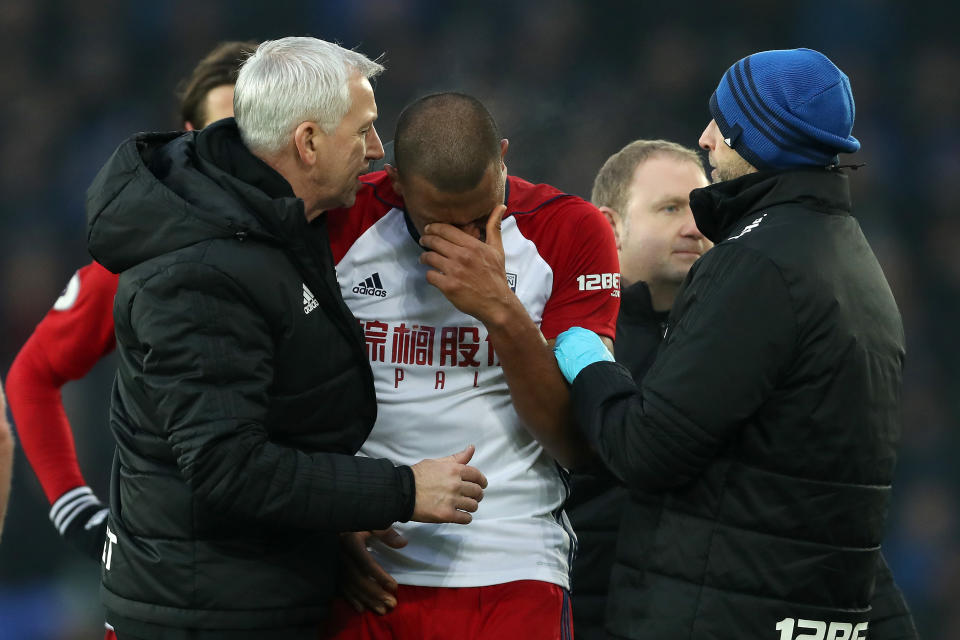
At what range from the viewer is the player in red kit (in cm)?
324

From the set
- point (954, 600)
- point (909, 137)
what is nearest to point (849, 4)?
point (909, 137)

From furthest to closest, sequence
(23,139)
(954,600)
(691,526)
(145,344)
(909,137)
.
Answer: (909,137)
(23,139)
(954,600)
(691,526)
(145,344)

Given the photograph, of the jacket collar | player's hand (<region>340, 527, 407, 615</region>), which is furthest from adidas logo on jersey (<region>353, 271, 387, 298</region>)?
the jacket collar

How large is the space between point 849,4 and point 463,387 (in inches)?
201

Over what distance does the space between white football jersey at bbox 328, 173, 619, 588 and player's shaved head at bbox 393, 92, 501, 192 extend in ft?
0.77

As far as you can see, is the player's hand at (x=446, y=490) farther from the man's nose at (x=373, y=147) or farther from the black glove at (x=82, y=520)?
the black glove at (x=82, y=520)

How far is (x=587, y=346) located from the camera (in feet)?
8.06

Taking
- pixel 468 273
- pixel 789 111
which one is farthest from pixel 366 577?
pixel 789 111

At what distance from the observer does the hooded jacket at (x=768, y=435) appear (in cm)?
216

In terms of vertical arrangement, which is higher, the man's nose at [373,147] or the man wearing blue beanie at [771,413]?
the man's nose at [373,147]

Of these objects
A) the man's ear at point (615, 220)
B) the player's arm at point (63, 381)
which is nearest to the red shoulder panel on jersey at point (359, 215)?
the player's arm at point (63, 381)

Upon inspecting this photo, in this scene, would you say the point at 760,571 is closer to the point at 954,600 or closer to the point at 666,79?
the point at 954,600

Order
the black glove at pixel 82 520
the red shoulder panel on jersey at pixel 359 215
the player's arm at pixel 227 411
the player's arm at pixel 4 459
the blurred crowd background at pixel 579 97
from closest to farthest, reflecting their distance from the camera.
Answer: the player's arm at pixel 227 411
the player's arm at pixel 4 459
the red shoulder panel on jersey at pixel 359 215
the black glove at pixel 82 520
the blurred crowd background at pixel 579 97

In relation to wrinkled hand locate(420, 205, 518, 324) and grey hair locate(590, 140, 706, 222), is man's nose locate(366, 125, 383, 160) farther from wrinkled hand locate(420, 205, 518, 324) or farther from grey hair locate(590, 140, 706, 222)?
grey hair locate(590, 140, 706, 222)
